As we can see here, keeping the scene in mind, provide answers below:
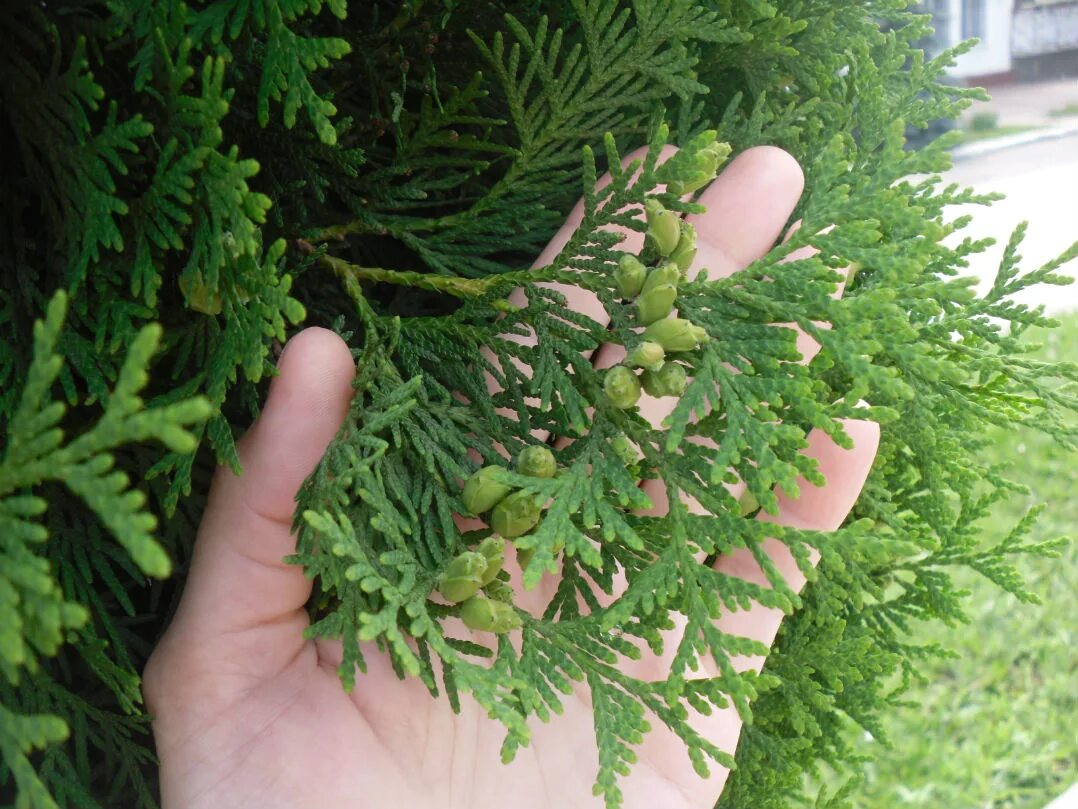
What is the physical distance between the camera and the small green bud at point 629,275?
0.97 m

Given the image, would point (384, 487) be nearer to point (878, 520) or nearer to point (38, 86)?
point (38, 86)

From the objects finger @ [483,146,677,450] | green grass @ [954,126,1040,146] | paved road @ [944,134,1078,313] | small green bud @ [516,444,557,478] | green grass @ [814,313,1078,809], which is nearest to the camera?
small green bud @ [516,444,557,478]

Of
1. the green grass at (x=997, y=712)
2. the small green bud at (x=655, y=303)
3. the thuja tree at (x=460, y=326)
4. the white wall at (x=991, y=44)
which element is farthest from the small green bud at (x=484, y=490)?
the white wall at (x=991, y=44)

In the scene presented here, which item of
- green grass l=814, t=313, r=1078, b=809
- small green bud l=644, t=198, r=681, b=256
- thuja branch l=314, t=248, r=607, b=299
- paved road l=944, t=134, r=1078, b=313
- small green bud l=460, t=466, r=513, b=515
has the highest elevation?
small green bud l=644, t=198, r=681, b=256

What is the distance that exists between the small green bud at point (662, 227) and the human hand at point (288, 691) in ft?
0.72

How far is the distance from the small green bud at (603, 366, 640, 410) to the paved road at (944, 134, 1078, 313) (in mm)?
4878

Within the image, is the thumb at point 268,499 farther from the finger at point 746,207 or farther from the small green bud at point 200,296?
the finger at point 746,207

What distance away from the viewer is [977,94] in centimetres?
124

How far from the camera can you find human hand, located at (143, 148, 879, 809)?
96cm

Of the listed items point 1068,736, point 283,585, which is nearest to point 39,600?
point 283,585

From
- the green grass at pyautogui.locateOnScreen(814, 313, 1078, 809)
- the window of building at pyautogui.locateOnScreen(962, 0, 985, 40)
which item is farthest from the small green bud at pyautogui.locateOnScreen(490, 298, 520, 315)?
the window of building at pyautogui.locateOnScreen(962, 0, 985, 40)

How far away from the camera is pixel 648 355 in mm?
921

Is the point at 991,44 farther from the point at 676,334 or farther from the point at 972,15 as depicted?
the point at 676,334

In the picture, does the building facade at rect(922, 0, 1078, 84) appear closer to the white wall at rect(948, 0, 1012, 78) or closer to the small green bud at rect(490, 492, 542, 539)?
the white wall at rect(948, 0, 1012, 78)
